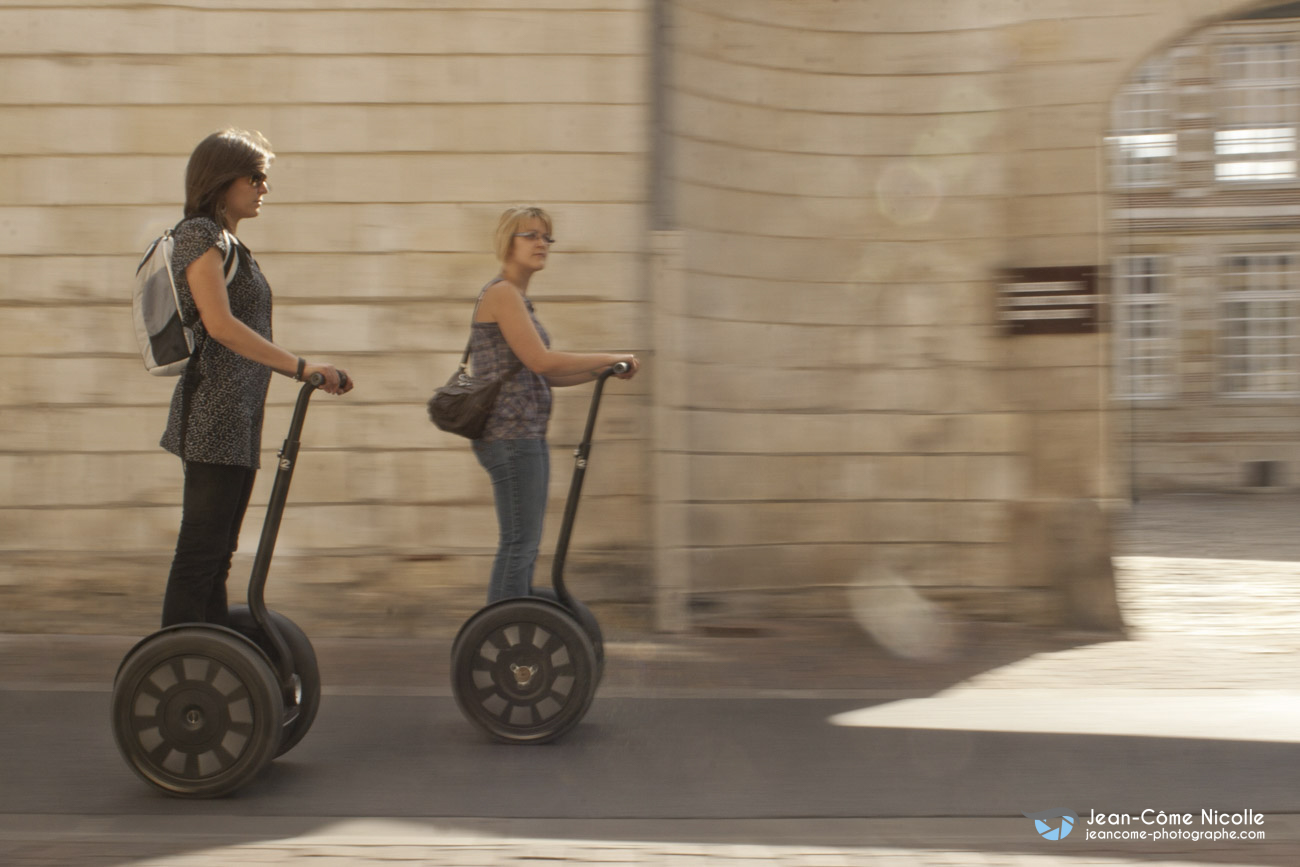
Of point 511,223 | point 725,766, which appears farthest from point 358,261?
point 725,766

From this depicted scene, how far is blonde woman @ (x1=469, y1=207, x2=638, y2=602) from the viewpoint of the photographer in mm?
4320

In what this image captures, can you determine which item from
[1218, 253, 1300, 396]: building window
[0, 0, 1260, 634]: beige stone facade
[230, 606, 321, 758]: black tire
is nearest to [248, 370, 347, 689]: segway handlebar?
[230, 606, 321, 758]: black tire

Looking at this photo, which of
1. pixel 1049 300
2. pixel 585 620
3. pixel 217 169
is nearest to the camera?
pixel 217 169

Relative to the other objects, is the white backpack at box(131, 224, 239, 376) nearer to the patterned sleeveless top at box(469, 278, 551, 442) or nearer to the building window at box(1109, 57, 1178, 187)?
the patterned sleeveless top at box(469, 278, 551, 442)

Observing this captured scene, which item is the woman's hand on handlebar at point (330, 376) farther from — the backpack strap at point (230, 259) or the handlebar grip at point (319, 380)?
the backpack strap at point (230, 259)

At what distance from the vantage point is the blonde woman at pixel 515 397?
432 cm

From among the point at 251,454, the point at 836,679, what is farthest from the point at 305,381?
the point at 836,679

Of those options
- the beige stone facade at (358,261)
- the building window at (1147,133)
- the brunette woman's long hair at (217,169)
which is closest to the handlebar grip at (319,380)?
the brunette woman's long hair at (217,169)

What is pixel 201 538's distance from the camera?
3.74 m

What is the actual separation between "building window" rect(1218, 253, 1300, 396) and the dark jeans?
20.0 metres

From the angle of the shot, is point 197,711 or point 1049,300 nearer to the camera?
point 197,711

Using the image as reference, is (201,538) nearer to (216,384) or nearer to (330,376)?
(216,384)

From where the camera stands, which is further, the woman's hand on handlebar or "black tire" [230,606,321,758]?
"black tire" [230,606,321,758]

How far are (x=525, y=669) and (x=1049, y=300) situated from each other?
3.88 meters
